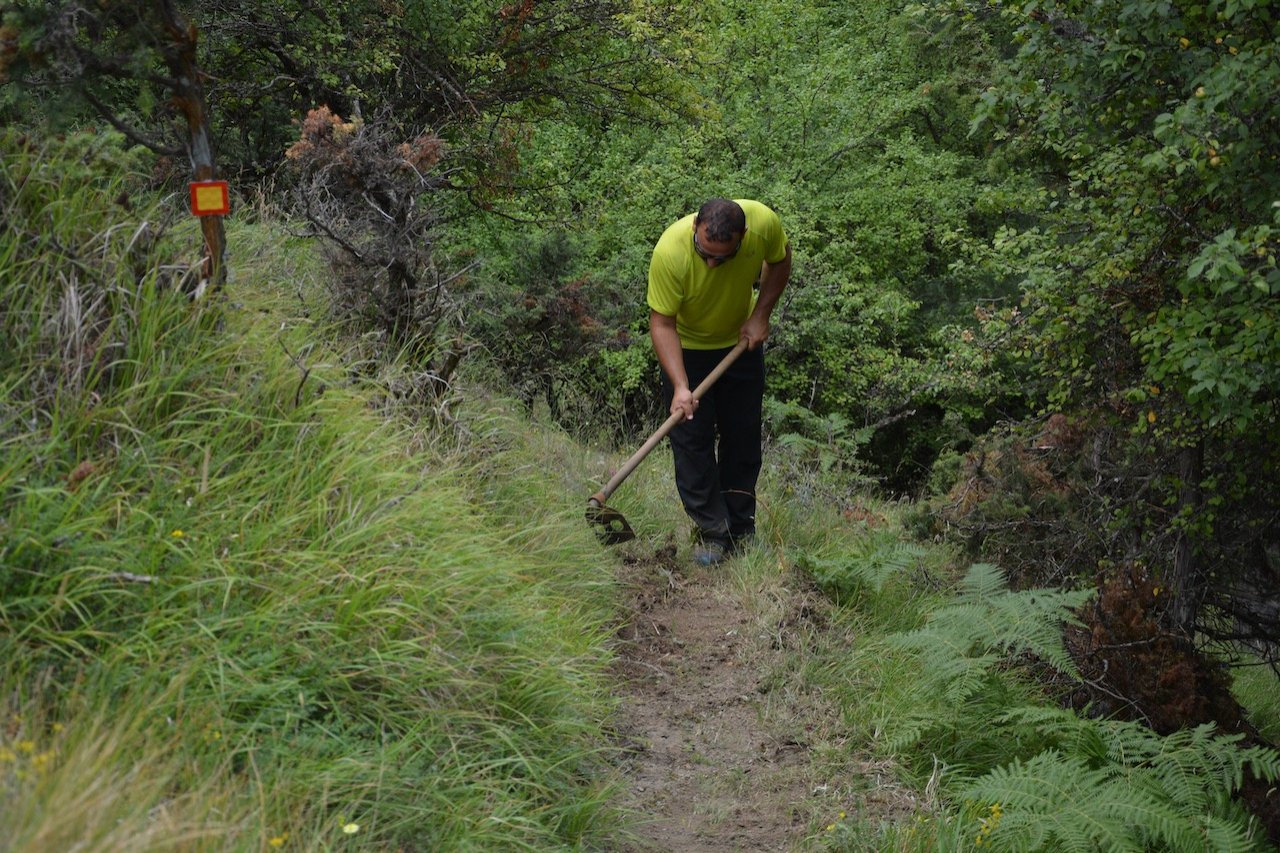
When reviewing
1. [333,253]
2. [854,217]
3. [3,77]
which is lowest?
[854,217]

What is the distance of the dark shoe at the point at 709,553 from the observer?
6.81 meters

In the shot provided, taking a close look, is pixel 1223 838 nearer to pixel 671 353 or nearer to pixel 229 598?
pixel 229 598

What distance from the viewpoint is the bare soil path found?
455 cm

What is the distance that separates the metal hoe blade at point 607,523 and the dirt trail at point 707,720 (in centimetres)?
19

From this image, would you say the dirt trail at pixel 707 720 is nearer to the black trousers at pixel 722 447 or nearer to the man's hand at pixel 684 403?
the black trousers at pixel 722 447

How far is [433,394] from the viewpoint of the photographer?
5.80 m

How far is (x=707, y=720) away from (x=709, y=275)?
99.3 inches

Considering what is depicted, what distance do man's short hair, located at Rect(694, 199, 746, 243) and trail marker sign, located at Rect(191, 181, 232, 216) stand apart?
8.75ft

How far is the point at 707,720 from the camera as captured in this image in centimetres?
529

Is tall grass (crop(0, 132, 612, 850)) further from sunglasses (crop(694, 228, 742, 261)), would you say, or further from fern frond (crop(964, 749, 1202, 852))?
sunglasses (crop(694, 228, 742, 261))

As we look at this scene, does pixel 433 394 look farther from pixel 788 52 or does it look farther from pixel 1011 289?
pixel 788 52

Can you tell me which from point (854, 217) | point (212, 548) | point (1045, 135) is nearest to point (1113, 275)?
point (1045, 135)

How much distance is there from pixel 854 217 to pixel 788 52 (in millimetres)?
4280

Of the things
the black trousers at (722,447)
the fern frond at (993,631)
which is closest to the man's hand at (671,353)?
the black trousers at (722,447)
